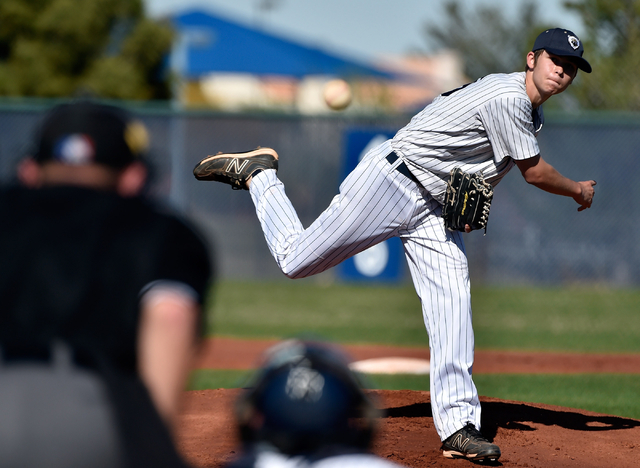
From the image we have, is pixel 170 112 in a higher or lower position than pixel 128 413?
higher

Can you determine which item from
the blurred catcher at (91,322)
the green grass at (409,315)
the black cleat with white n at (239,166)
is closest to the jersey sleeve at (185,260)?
the blurred catcher at (91,322)

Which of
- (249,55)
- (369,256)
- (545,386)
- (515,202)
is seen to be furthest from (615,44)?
(249,55)

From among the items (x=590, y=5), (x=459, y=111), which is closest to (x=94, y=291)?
(x=459, y=111)

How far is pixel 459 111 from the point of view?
354 cm

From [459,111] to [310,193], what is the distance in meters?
9.20

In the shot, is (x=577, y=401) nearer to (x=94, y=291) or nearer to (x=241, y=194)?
(x=94, y=291)

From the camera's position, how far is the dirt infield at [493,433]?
3.55 meters

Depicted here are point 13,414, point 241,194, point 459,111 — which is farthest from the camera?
point 241,194

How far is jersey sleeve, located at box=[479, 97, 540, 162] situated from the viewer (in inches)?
134

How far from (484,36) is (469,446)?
2461cm

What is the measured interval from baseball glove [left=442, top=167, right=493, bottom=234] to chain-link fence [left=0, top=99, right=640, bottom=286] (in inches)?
353

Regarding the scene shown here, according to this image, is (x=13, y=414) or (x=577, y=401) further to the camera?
(x=577, y=401)

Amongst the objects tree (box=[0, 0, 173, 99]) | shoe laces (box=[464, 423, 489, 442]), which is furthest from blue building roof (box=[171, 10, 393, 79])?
shoe laces (box=[464, 423, 489, 442])

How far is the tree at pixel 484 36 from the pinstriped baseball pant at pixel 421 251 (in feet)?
64.6
